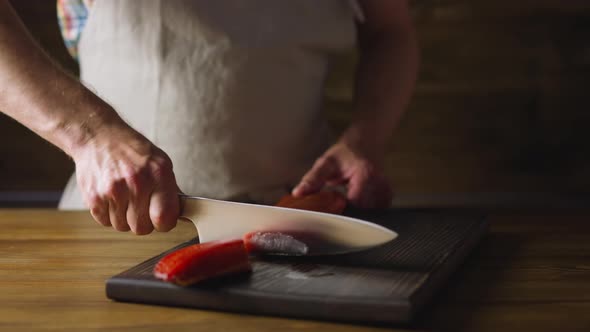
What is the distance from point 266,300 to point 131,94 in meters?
0.78

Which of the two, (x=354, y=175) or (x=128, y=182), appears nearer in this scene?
(x=128, y=182)

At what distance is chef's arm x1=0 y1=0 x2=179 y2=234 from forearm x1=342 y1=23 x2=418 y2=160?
65cm

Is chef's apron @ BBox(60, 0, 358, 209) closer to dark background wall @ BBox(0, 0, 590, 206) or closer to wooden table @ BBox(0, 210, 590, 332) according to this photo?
wooden table @ BBox(0, 210, 590, 332)

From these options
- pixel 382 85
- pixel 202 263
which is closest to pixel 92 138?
pixel 202 263

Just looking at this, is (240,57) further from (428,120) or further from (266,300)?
(428,120)

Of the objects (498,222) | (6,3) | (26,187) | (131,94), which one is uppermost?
(6,3)

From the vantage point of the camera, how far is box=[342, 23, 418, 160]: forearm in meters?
1.40

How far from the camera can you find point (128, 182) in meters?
0.76

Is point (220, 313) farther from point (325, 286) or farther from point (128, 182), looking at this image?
point (128, 182)

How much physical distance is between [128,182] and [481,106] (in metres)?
1.61

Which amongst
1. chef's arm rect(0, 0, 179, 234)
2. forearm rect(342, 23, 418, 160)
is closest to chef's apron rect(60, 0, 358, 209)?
forearm rect(342, 23, 418, 160)

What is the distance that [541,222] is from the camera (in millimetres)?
1127

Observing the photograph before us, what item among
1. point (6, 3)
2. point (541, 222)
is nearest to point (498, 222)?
point (541, 222)

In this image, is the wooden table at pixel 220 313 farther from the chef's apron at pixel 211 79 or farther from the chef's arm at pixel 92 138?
the chef's apron at pixel 211 79
